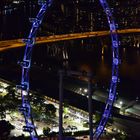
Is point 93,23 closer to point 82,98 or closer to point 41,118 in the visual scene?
point 82,98

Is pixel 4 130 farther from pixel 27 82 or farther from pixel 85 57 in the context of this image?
pixel 85 57

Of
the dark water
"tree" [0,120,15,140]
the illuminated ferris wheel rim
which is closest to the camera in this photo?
the illuminated ferris wheel rim

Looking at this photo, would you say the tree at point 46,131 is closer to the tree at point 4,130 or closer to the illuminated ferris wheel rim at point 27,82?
the tree at point 4,130

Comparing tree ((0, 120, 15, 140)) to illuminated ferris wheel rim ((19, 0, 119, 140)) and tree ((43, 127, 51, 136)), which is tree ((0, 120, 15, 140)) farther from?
illuminated ferris wheel rim ((19, 0, 119, 140))

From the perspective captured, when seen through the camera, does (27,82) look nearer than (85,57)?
Yes

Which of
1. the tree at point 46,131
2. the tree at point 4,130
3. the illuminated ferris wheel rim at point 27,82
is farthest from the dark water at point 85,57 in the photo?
the illuminated ferris wheel rim at point 27,82

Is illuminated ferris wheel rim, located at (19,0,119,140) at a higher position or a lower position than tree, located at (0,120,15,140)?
higher

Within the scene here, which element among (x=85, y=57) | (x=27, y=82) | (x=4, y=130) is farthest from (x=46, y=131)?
(x=85, y=57)

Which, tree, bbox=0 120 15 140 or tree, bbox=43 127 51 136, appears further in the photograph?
tree, bbox=43 127 51 136

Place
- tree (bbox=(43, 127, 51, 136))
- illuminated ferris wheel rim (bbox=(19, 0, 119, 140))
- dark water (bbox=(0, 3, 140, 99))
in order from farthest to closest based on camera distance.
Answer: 1. dark water (bbox=(0, 3, 140, 99))
2. tree (bbox=(43, 127, 51, 136))
3. illuminated ferris wheel rim (bbox=(19, 0, 119, 140))

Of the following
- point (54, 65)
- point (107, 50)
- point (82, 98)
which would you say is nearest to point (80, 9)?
point (107, 50)

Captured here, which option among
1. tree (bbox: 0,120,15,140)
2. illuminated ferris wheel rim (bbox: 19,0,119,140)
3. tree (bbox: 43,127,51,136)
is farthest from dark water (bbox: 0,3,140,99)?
illuminated ferris wheel rim (bbox: 19,0,119,140)
